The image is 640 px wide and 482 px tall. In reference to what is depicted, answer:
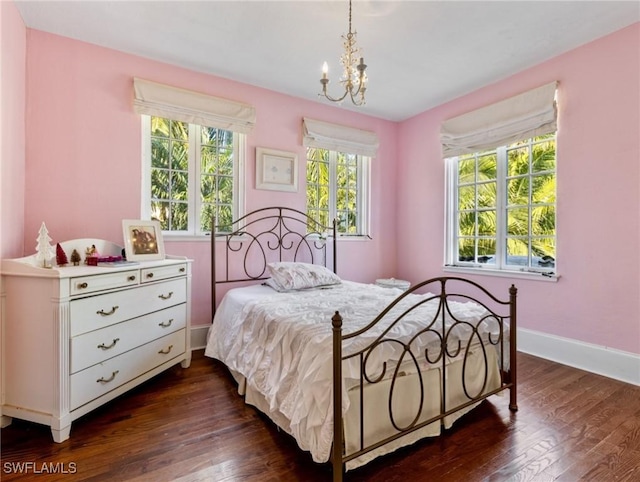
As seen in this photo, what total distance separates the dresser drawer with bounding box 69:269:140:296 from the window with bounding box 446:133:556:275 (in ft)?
10.6

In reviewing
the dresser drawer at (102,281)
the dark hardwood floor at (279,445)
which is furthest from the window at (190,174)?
the dark hardwood floor at (279,445)

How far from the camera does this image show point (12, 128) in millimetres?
2156

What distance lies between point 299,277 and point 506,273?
2037 millimetres

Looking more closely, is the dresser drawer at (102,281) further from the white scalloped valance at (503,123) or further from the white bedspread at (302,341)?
the white scalloped valance at (503,123)

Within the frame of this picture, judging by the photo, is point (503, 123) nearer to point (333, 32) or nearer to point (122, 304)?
point (333, 32)

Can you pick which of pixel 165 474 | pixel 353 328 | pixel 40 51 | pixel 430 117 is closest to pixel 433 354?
pixel 353 328

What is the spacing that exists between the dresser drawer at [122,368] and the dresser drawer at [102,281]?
0.44 meters

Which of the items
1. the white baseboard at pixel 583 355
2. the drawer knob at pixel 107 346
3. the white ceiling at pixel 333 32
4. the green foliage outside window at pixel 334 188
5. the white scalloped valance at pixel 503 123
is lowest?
the white baseboard at pixel 583 355

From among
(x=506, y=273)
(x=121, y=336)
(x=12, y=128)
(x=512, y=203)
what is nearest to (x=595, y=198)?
(x=512, y=203)

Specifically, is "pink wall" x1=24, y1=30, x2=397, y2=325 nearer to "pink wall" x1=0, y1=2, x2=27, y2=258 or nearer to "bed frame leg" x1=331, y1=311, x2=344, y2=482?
"pink wall" x1=0, y1=2, x2=27, y2=258

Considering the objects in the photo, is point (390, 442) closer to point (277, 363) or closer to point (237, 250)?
point (277, 363)

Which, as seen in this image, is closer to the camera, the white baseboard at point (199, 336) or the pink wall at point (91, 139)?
the pink wall at point (91, 139)

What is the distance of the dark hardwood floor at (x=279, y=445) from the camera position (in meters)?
1.49

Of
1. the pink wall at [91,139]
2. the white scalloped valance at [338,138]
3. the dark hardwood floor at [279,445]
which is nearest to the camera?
the dark hardwood floor at [279,445]
